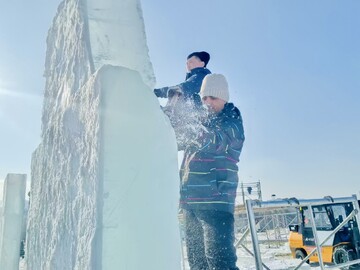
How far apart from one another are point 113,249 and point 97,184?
0.15 meters

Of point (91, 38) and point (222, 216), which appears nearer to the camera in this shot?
point (91, 38)

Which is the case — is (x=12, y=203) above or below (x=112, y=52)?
below

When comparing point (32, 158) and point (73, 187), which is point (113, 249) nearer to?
point (73, 187)

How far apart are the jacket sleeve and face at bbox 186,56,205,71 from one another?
93 centimetres

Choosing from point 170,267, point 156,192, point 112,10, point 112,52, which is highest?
point 112,10

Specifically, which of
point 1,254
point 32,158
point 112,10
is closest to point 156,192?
point 112,10

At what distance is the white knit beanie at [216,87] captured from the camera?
7.13 feet

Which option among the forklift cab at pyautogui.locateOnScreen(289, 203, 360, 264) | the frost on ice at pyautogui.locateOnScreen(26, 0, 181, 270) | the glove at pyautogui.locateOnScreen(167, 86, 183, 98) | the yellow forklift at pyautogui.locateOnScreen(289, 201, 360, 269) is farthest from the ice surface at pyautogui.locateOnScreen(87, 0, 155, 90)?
the forklift cab at pyautogui.locateOnScreen(289, 203, 360, 264)

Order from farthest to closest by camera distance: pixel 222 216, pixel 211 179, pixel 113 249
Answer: pixel 211 179
pixel 222 216
pixel 113 249

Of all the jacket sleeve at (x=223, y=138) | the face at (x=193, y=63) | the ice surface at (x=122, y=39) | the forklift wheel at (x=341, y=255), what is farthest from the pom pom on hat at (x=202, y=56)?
the forklift wheel at (x=341, y=255)

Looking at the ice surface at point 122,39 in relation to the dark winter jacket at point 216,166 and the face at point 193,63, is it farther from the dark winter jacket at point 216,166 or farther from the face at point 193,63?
the face at point 193,63

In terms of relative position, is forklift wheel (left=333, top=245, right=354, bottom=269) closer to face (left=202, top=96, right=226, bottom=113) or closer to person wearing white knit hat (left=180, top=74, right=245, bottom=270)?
person wearing white knit hat (left=180, top=74, right=245, bottom=270)

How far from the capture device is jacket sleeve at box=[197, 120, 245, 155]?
1993mm

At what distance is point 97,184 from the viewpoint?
31.9 inches
